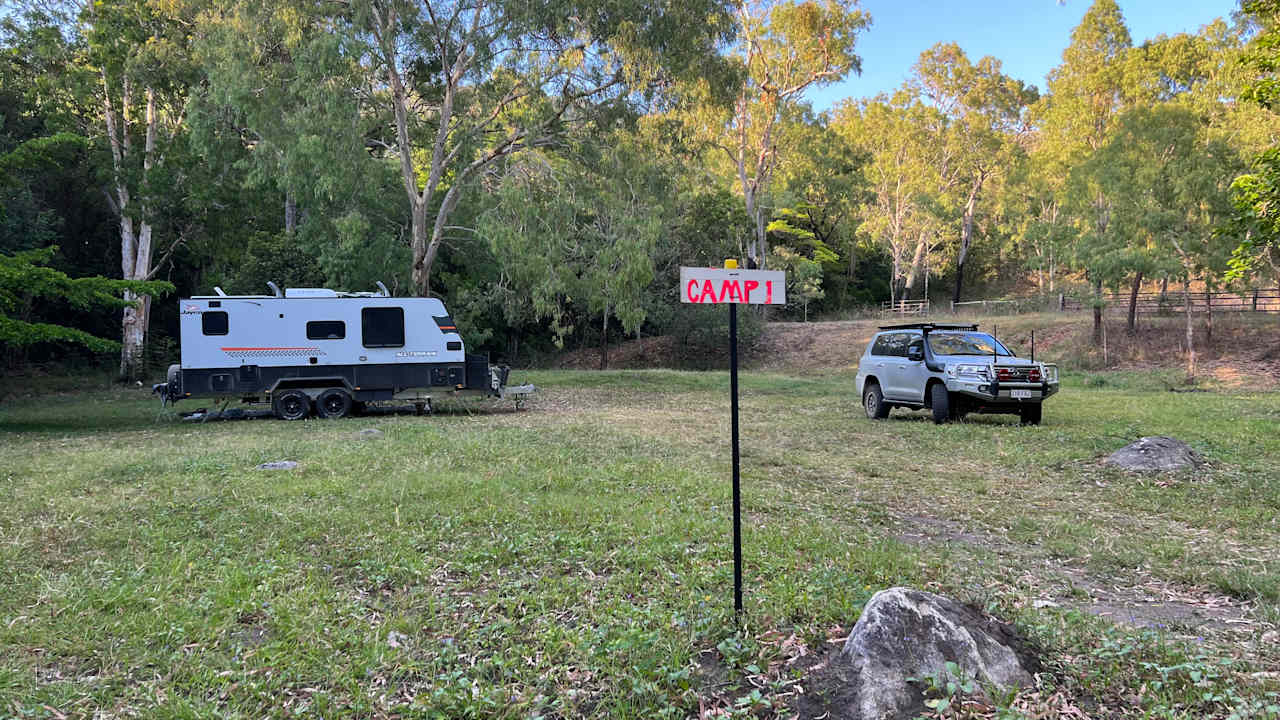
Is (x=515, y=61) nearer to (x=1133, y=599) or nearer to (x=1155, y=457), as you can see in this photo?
(x=1155, y=457)

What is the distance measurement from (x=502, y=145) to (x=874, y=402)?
12.7 meters

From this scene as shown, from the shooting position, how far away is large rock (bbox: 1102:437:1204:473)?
8.60 metres

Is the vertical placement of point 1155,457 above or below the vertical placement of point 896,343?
below

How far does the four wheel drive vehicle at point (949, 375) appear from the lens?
12359mm

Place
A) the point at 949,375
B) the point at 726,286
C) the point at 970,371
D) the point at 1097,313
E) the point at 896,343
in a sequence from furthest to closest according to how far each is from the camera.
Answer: the point at 1097,313 < the point at 896,343 < the point at 949,375 < the point at 970,371 < the point at 726,286

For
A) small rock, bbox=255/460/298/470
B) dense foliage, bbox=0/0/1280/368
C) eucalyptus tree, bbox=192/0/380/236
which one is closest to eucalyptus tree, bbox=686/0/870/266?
dense foliage, bbox=0/0/1280/368

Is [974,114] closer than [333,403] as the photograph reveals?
No

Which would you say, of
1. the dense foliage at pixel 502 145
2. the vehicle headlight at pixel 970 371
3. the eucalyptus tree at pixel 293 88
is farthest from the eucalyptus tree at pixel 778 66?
the vehicle headlight at pixel 970 371

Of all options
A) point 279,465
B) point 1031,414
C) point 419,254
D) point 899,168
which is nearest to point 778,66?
point 899,168

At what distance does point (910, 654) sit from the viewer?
3.33 m

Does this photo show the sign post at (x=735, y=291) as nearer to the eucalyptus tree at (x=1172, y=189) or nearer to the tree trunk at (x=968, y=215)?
the eucalyptus tree at (x=1172, y=189)

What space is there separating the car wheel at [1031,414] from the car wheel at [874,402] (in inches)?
97.1

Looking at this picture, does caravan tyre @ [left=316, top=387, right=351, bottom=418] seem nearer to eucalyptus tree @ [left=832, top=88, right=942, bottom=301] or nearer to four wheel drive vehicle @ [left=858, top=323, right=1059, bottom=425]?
four wheel drive vehicle @ [left=858, top=323, right=1059, bottom=425]

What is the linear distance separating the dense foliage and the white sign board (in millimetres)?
9843
